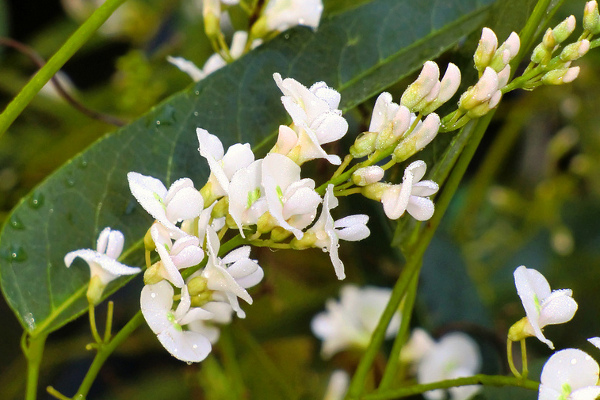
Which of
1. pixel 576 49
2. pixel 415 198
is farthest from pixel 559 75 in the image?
pixel 415 198

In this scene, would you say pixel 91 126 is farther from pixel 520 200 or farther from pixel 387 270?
pixel 520 200

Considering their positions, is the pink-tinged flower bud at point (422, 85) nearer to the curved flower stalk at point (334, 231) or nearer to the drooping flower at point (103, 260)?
the curved flower stalk at point (334, 231)

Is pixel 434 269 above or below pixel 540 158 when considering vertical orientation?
below

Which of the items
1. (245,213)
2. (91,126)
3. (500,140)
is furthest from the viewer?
(500,140)

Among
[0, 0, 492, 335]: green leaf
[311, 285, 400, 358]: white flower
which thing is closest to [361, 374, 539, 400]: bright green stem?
[0, 0, 492, 335]: green leaf

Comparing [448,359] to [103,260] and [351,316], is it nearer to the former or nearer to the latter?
[351,316]

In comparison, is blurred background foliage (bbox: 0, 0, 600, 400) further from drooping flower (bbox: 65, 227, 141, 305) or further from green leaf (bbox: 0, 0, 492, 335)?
drooping flower (bbox: 65, 227, 141, 305)

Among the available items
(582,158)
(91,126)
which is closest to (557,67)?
(91,126)

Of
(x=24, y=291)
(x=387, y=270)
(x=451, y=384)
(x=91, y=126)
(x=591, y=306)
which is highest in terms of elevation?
(x=91, y=126)
